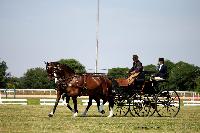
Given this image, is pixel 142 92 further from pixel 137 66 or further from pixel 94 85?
pixel 94 85

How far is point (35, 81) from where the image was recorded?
436 ft

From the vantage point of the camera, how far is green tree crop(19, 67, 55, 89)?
128m

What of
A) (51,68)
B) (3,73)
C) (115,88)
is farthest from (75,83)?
(3,73)

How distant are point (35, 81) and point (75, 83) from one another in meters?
109

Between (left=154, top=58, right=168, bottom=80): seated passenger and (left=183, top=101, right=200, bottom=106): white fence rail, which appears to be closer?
(left=154, top=58, right=168, bottom=80): seated passenger

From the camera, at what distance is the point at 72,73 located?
974 inches

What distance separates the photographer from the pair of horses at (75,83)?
24.2m

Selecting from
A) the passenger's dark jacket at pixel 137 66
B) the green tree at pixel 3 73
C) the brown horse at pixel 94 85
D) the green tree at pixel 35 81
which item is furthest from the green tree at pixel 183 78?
the brown horse at pixel 94 85

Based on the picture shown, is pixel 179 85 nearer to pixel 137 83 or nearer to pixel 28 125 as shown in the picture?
pixel 137 83

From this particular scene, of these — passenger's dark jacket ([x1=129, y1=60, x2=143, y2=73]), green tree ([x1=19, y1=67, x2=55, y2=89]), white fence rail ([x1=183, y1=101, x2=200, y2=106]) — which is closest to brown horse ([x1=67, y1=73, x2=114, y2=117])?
passenger's dark jacket ([x1=129, y1=60, x2=143, y2=73])

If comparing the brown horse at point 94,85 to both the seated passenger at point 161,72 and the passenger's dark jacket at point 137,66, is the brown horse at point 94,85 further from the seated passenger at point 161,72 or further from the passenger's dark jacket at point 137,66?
the seated passenger at point 161,72

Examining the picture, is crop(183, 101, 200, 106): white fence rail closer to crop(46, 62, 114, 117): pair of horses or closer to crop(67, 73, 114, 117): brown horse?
crop(67, 73, 114, 117): brown horse

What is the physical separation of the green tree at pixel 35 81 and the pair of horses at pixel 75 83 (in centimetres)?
9868

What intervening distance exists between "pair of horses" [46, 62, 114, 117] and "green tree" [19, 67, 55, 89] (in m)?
98.7
